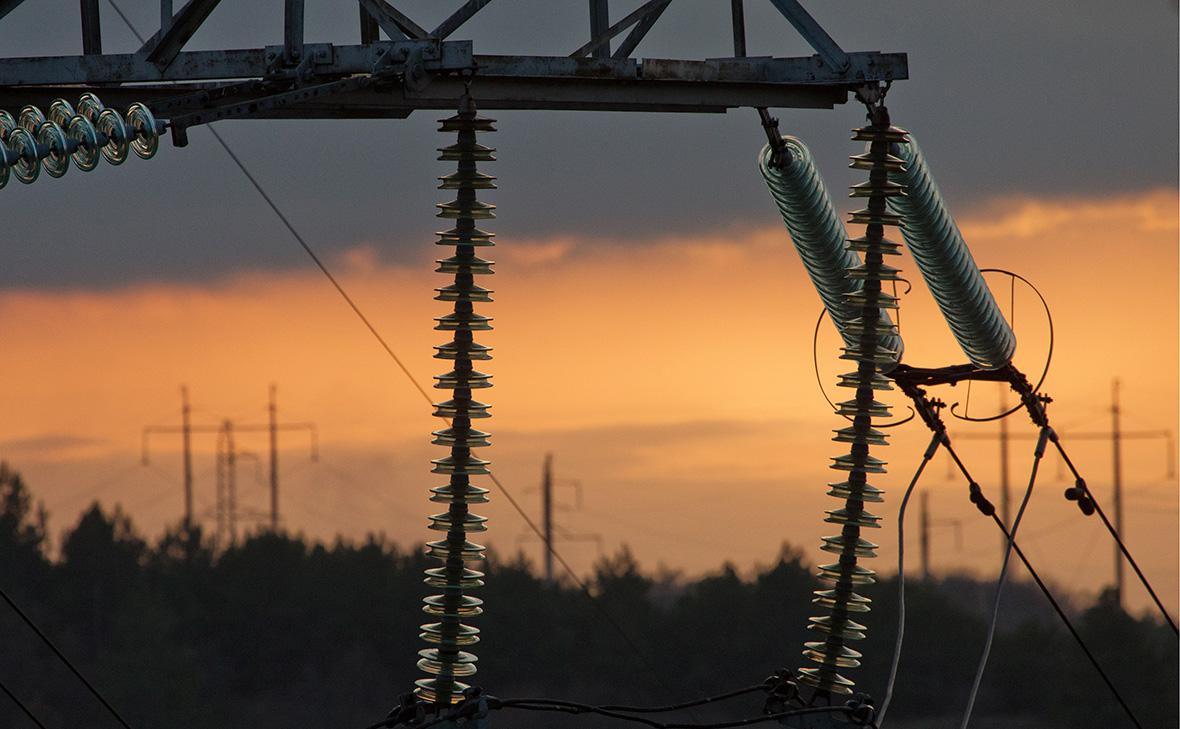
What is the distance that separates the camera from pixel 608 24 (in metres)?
10.4

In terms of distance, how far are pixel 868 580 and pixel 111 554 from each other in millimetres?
58843

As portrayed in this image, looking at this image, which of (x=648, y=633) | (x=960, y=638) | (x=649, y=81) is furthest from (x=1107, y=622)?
(x=649, y=81)

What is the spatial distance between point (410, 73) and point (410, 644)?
2134 inches

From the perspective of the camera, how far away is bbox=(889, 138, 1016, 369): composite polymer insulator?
1261 centimetres

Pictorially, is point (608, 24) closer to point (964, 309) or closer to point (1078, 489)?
point (964, 309)

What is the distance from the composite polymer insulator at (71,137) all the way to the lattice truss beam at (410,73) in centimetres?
32

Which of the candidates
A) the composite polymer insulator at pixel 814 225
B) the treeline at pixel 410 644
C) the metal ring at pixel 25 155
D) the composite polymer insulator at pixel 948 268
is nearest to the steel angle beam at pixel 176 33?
the metal ring at pixel 25 155

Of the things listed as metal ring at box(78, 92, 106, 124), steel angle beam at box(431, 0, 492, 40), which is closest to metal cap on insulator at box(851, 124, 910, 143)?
steel angle beam at box(431, 0, 492, 40)

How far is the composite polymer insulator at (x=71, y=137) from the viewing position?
31.9 feet

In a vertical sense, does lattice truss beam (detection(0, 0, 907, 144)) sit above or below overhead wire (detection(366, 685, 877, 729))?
above

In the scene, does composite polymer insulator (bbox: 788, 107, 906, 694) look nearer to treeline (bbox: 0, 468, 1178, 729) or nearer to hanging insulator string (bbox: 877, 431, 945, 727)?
hanging insulator string (bbox: 877, 431, 945, 727)

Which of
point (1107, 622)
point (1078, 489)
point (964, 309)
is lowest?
point (1078, 489)

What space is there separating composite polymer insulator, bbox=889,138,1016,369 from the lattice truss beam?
5.41ft

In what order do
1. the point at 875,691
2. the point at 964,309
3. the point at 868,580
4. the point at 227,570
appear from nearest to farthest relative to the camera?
the point at 868,580 < the point at 964,309 < the point at 875,691 < the point at 227,570
